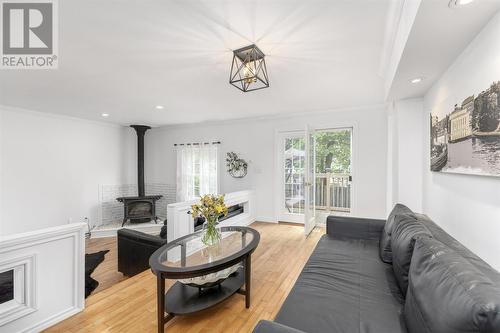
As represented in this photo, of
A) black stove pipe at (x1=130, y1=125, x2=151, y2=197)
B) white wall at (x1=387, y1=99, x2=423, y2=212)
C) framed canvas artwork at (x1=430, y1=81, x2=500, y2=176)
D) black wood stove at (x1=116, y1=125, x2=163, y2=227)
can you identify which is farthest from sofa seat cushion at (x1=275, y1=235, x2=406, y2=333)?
black stove pipe at (x1=130, y1=125, x2=151, y2=197)

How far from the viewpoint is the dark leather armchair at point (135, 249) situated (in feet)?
8.84

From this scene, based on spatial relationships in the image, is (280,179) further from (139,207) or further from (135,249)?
(139,207)

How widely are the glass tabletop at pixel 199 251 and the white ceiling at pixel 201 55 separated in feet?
5.88

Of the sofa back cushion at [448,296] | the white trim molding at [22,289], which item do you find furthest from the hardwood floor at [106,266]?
the sofa back cushion at [448,296]

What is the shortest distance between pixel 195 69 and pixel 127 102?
1.92m

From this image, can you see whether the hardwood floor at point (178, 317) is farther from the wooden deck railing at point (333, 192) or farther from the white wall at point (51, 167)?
the wooden deck railing at point (333, 192)

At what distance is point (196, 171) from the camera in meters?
5.64

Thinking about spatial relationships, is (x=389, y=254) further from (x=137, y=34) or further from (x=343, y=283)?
(x=137, y=34)

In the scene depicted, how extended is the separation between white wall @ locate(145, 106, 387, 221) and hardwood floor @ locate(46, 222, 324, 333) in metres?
2.10

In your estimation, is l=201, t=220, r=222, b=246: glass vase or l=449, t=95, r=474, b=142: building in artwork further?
l=201, t=220, r=222, b=246: glass vase

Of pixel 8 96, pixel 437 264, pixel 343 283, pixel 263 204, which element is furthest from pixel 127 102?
pixel 437 264

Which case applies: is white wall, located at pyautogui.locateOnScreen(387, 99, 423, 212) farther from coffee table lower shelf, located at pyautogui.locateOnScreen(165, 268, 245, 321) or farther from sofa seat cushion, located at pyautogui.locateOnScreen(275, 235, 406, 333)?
coffee table lower shelf, located at pyautogui.locateOnScreen(165, 268, 245, 321)

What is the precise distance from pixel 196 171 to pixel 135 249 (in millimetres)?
2956

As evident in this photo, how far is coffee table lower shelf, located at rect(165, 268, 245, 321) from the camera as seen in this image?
1.75m
